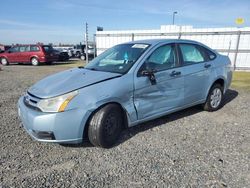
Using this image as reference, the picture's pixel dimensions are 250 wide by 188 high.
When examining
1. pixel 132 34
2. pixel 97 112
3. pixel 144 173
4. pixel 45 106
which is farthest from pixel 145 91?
pixel 132 34

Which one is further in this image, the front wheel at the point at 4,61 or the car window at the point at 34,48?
the front wheel at the point at 4,61

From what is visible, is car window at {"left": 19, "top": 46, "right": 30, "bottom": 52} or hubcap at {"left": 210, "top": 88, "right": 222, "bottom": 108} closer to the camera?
hubcap at {"left": 210, "top": 88, "right": 222, "bottom": 108}

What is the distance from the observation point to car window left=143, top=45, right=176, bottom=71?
3539 millimetres

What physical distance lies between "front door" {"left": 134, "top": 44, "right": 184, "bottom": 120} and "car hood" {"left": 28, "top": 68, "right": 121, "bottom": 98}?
481mm

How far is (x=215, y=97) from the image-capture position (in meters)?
4.82

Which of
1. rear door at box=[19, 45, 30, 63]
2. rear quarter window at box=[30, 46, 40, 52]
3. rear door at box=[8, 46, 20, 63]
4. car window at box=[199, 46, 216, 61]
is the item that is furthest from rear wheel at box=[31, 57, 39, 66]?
car window at box=[199, 46, 216, 61]

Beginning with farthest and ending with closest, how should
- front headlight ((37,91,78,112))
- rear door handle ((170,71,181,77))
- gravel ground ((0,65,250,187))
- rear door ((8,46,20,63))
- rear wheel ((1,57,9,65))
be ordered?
rear wheel ((1,57,9,65)), rear door ((8,46,20,63)), rear door handle ((170,71,181,77)), front headlight ((37,91,78,112)), gravel ground ((0,65,250,187))

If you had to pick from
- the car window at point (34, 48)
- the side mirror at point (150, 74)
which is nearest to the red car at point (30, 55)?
the car window at point (34, 48)

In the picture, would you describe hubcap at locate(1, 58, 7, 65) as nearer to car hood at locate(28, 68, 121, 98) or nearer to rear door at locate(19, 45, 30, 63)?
rear door at locate(19, 45, 30, 63)

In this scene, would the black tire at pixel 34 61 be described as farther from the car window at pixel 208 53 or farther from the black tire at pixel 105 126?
the black tire at pixel 105 126

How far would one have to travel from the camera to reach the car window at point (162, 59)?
11.6 feet

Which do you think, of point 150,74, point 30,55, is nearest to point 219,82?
point 150,74

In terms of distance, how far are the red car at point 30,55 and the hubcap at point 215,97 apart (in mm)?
13751

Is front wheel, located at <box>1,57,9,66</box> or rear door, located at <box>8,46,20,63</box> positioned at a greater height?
rear door, located at <box>8,46,20,63</box>
